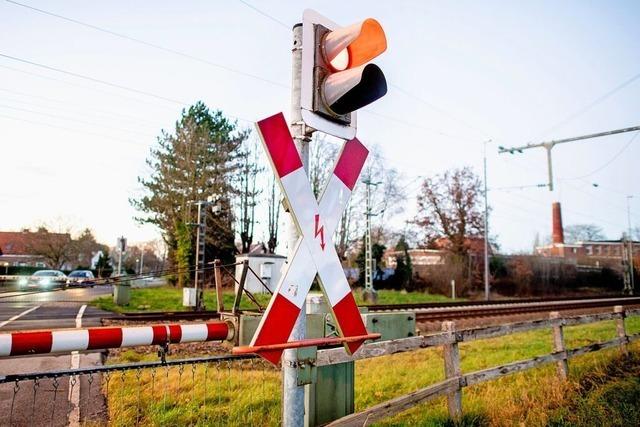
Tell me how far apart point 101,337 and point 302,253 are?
109 centimetres

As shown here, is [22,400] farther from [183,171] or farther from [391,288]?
[391,288]

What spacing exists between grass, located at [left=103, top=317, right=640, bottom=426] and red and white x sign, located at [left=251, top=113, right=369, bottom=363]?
180 centimetres

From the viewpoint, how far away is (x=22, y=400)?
5137 mm

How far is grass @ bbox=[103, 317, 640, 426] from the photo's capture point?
417 centimetres

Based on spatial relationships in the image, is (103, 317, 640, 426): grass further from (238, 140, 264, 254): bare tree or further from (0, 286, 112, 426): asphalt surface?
(238, 140, 264, 254): bare tree

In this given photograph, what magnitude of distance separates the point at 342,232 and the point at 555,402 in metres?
31.4

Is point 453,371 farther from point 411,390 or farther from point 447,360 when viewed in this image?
point 411,390

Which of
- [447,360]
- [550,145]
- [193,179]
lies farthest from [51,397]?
[193,179]

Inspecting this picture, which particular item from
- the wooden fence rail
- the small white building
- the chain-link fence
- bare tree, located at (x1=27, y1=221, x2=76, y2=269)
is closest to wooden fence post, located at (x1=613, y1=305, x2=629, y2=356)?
the wooden fence rail

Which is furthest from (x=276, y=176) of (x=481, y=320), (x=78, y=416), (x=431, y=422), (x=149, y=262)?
(x=149, y=262)

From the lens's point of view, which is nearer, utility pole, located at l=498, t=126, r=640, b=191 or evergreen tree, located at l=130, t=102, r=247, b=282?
utility pole, located at l=498, t=126, r=640, b=191

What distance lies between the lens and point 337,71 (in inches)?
84.8

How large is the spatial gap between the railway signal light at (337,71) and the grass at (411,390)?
7.51 feet

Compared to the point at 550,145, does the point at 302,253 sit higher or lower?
lower
